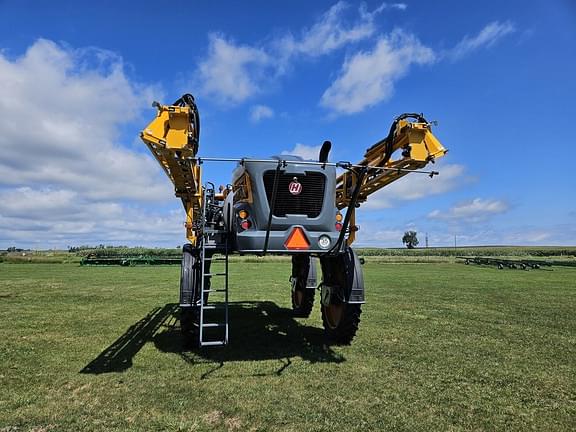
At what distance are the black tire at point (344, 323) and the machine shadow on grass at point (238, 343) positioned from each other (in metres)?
0.23

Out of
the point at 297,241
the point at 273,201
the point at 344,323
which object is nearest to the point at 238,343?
the point at 344,323

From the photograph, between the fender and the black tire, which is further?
the black tire

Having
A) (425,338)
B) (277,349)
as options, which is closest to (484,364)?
(425,338)

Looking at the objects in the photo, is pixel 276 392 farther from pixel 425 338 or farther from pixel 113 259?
pixel 113 259

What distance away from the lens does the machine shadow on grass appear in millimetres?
6011

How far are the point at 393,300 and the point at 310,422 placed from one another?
943 centimetres

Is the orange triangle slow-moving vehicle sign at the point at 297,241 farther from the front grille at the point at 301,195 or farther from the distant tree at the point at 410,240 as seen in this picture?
the distant tree at the point at 410,240

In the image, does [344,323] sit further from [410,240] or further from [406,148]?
[410,240]

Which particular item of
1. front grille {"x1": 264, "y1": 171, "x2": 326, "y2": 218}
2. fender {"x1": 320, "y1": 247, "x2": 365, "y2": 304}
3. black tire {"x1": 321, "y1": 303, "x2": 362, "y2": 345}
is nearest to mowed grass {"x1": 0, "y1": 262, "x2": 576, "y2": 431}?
black tire {"x1": 321, "y1": 303, "x2": 362, "y2": 345}

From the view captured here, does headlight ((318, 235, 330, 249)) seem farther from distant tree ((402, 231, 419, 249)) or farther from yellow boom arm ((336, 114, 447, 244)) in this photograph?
distant tree ((402, 231, 419, 249))

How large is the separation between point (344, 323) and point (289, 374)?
166 centimetres

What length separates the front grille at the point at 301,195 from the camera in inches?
243

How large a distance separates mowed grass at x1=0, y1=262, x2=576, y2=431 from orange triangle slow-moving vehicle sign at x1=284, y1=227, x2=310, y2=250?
5.47 ft

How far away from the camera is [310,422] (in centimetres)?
387
